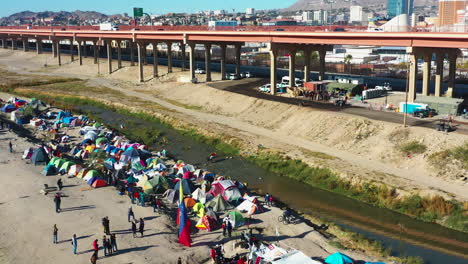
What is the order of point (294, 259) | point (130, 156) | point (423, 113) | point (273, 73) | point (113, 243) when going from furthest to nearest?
point (273, 73), point (423, 113), point (130, 156), point (113, 243), point (294, 259)

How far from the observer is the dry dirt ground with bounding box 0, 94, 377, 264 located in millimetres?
26266

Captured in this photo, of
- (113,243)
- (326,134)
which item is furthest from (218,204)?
(326,134)

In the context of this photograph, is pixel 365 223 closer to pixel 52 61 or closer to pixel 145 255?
pixel 145 255

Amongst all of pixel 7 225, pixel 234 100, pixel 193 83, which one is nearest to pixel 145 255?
pixel 7 225

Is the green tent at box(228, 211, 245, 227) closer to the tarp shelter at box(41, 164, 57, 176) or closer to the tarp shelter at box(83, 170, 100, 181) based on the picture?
the tarp shelter at box(83, 170, 100, 181)

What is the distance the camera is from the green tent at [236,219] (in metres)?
A: 30.0

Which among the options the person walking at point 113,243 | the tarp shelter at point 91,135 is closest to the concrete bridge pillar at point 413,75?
the tarp shelter at point 91,135

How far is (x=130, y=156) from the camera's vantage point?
139ft

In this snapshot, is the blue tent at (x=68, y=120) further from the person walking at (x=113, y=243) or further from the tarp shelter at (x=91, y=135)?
the person walking at (x=113, y=243)

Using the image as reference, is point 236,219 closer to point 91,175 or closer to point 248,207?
point 248,207

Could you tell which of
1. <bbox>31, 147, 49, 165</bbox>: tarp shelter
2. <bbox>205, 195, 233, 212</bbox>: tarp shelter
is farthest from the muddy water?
<bbox>31, 147, 49, 165</bbox>: tarp shelter

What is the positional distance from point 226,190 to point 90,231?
980cm

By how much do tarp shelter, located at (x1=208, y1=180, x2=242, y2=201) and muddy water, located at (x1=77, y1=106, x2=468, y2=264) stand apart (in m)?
4.36

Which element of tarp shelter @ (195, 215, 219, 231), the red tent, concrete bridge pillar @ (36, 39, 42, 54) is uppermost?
concrete bridge pillar @ (36, 39, 42, 54)
